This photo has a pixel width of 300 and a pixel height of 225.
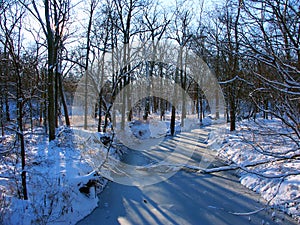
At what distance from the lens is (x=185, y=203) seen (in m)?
5.70

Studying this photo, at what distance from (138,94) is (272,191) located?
18.7 meters

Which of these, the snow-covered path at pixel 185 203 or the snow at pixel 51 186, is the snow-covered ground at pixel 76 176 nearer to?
the snow at pixel 51 186

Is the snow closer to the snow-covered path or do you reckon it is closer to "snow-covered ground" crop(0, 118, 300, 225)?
"snow-covered ground" crop(0, 118, 300, 225)

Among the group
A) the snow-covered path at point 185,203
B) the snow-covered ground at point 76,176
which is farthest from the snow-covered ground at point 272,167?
the snow-covered path at point 185,203

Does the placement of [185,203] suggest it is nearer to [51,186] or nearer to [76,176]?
[76,176]

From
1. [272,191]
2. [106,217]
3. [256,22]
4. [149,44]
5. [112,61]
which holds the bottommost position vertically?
[106,217]

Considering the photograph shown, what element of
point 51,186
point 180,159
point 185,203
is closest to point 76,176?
point 51,186

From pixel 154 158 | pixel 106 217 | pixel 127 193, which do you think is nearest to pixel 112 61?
pixel 154 158

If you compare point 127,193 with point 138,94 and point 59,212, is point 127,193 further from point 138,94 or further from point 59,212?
point 138,94

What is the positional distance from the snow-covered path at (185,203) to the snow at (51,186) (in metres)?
0.36

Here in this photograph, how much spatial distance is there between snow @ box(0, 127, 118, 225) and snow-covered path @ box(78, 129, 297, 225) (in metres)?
0.36

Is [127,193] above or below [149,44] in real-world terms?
below

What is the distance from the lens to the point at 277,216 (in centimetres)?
495

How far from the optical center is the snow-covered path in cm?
493
